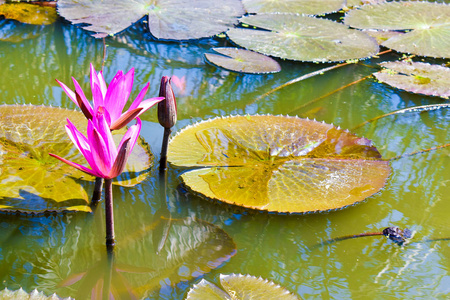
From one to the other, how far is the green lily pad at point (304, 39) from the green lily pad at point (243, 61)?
9cm

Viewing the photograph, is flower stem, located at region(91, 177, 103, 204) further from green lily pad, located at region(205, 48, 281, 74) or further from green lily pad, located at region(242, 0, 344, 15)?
green lily pad, located at region(242, 0, 344, 15)

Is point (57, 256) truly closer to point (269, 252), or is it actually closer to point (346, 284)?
point (269, 252)

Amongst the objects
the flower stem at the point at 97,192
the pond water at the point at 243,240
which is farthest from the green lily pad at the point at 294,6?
the flower stem at the point at 97,192

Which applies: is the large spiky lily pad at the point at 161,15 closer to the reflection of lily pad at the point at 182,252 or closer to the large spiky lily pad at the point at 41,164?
the large spiky lily pad at the point at 41,164

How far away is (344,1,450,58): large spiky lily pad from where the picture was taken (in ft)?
11.8

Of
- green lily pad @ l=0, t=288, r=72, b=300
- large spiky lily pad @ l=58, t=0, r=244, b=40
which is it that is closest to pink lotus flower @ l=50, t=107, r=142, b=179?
green lily pad @ l=0, t=288, r=72, b=300

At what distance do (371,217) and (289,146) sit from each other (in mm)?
523

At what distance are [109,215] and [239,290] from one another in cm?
53

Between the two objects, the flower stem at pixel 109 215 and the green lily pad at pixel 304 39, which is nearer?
the flower stem at pixel 109 215

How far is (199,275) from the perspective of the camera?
162 cm

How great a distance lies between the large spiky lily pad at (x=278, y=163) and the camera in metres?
1.93

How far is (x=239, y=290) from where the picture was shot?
1492 mm

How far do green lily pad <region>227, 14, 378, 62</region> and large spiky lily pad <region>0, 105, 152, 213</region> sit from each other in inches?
66.0

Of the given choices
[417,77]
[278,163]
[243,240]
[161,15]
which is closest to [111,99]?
[243,240]
